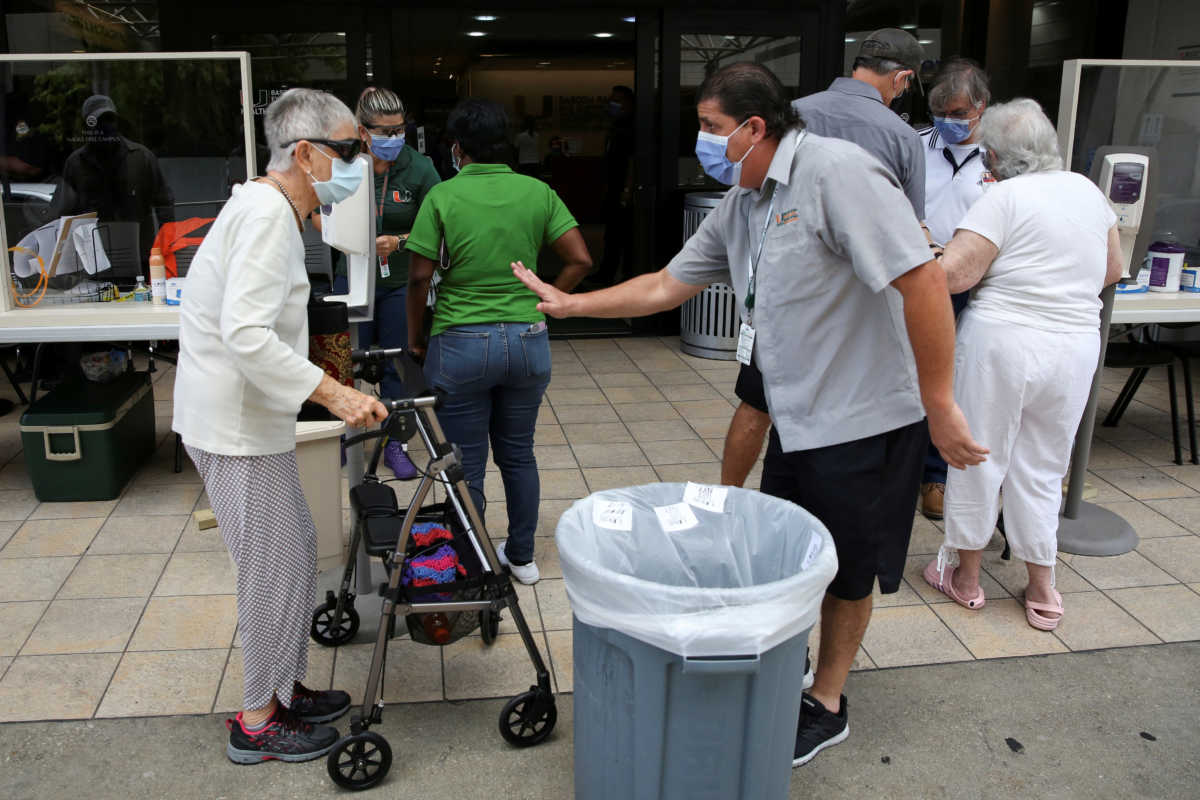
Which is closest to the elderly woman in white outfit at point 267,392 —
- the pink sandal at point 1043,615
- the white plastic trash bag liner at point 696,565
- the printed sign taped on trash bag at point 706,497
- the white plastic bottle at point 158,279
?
the white plastic trash bag liner at point 696,565

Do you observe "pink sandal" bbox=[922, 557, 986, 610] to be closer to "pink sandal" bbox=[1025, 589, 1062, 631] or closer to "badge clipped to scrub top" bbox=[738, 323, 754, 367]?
"pink sandal" bbox=[1025, 589, 1062, 631]

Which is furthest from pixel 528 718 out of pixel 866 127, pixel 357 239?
pixel 866 127

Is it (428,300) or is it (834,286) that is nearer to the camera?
(834,286)

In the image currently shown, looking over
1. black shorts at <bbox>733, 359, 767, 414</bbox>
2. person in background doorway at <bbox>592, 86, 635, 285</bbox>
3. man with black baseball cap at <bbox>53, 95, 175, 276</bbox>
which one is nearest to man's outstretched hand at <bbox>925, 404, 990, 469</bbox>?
black shorts at <bbox>733, 359, 767, 414</bbox>

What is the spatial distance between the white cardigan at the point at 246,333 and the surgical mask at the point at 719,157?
977 mm

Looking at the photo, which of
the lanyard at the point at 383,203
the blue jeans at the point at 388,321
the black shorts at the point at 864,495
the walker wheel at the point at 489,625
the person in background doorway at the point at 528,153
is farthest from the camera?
the person in background doorway at the point at 528,153

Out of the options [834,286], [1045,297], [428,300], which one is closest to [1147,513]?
[1045,297]

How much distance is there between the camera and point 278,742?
2701 millimetres

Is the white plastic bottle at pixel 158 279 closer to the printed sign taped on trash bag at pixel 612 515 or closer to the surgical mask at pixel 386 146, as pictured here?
the surgical mask at pixel 386 146

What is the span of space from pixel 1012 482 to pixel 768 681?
1.83 metres

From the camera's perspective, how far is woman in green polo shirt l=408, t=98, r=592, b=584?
329cm

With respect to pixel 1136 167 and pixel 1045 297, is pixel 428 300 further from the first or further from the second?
pixel 1136 167

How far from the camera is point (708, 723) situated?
1.98 metres

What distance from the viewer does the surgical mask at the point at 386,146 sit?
4.25 metres
